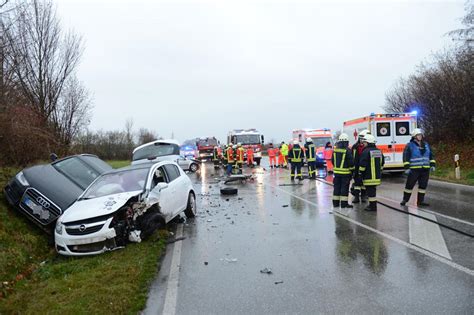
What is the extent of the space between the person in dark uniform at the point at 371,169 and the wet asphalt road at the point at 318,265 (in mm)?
502

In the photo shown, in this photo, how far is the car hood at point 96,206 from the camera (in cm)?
626

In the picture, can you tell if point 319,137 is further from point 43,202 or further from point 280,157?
point 43,202

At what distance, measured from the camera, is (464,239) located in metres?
6.18

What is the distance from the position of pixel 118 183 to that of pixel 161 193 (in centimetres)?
95

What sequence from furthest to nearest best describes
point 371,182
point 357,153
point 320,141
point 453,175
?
1. point 320,141
2. point 453,175
3. point 357,153
4. point 371,182

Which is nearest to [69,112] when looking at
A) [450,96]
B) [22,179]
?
[22,179]

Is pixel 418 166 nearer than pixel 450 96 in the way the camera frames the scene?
Yes

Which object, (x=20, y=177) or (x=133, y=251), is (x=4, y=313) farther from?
(x=20, y=177)

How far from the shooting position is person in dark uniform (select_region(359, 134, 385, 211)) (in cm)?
893

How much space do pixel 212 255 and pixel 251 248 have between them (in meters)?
0.70

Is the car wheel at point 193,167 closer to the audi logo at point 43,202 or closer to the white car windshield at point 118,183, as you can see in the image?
the white car windshield at point 118,183

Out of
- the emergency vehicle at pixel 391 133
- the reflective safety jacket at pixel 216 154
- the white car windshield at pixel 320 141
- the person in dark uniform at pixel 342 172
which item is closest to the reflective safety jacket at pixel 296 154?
the emergency vehicle at pixel 391 133

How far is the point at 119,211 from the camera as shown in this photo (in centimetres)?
647

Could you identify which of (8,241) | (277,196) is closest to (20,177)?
(8,241)
